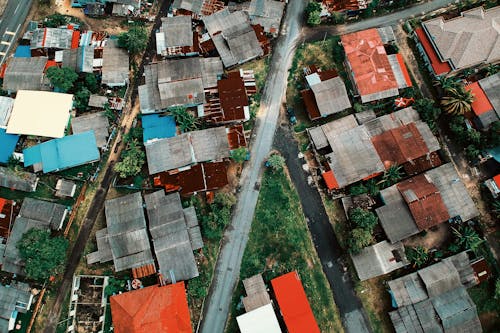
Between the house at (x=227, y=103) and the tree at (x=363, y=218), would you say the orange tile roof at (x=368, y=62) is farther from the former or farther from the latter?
the tree at (x=363, y=218)

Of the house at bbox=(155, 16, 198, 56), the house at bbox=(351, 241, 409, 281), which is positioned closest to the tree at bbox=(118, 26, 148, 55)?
the house at bbox=(155, 16, 198, 56)

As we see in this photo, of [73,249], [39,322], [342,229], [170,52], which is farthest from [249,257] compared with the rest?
[170,52]

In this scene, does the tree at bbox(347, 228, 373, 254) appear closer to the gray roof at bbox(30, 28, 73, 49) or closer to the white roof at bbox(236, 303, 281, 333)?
the white roof at bbox(236, 303, 281, 333)

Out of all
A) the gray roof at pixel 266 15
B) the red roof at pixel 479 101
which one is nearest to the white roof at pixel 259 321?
the red roof at pixel 479 101

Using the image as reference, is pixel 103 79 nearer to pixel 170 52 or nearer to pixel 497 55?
pixel 170 52

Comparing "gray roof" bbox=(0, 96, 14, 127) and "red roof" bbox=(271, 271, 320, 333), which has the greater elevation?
"gray roof" bbox=(0, 96, 14, 127)

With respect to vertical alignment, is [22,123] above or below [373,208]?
above
